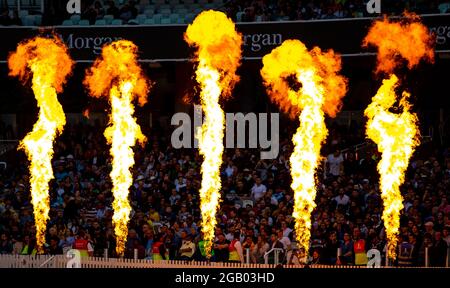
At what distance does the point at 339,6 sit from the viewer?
3419 cm

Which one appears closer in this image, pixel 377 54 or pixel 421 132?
pixel 377 54

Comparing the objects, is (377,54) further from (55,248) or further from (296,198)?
(55,248)

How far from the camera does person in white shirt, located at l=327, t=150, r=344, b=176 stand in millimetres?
31359

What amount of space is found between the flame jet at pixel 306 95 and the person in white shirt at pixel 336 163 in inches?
12.1

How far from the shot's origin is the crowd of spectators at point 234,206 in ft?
86.9

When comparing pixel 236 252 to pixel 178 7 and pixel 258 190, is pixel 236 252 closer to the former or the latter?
pixel 258 190

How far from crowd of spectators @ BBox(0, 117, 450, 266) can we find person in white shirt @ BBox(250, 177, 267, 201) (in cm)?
4

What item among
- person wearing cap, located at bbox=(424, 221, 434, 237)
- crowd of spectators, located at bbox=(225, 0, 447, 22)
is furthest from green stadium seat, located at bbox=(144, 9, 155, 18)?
person wearing cap, located at bbox=(424, 221, 434, 237)

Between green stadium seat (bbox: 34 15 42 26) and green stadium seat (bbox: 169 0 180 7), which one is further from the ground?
green stadium seat (bbox: 169 0 180 7)

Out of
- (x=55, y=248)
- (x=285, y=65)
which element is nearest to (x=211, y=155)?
(x=285, y=65)

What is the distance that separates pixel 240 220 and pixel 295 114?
8593 mm

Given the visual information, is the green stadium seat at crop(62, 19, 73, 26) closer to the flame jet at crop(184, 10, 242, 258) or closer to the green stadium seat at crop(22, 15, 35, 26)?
the green stadium seat at crop(22, 15, 35, 26)

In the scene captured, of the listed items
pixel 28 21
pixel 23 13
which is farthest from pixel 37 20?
pixel 23 13

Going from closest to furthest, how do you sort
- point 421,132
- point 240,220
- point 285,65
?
point 240,220, point 285,65, point 421,132
